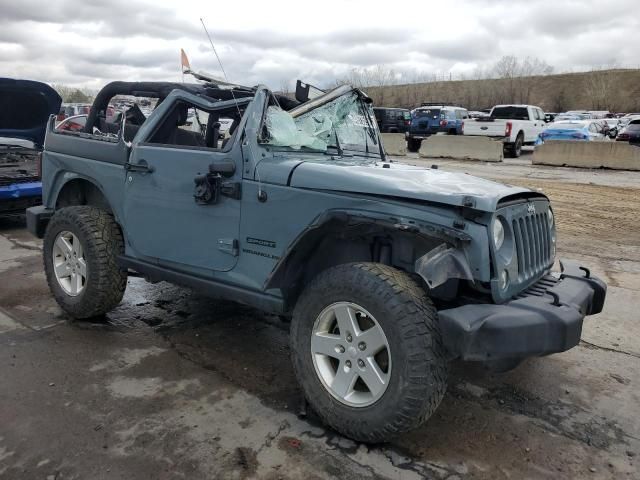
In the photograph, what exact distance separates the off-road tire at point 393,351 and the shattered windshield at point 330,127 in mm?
1191

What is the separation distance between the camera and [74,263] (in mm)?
4547

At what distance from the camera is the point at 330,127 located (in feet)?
13.6

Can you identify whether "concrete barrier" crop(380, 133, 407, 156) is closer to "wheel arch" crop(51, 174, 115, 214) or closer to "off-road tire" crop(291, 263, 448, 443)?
"wheel arch" crop(51, 174, 115, 214)

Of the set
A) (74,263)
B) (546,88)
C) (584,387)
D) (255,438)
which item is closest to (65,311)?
(74,263)

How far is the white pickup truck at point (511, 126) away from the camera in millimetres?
21453

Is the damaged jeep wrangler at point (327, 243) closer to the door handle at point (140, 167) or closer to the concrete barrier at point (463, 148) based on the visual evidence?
the door handle at point (140, 167)

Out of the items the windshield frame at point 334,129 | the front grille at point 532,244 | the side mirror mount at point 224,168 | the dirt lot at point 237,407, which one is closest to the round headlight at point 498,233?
the front grille at point 532,244

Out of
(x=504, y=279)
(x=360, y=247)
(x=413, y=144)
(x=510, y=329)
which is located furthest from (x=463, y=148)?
(x=510, y=329)

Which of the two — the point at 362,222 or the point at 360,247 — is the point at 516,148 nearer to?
the point at 360,247

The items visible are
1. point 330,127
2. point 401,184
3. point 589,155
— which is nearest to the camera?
point 401,184

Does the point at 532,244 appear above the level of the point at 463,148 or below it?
below

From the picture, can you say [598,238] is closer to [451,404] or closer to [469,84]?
[451,404]

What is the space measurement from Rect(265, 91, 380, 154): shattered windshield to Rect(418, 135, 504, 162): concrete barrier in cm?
1583

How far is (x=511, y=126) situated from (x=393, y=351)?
20582mm
